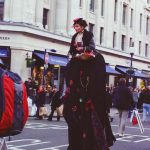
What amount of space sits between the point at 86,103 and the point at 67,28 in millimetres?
35363

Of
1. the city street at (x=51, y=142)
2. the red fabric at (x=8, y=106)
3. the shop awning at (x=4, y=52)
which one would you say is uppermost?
the shop awning at (x=4, y=52)

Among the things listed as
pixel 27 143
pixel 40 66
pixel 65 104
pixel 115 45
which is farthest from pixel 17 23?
pixel 65 104

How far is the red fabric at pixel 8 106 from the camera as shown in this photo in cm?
444

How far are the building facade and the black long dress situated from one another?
28.1 metres

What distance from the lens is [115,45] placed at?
5153cm

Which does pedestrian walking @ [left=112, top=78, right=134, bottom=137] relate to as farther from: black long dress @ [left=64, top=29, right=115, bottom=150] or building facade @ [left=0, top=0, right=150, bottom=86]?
building facade @ [left=0, top=0, right=150, bottom=86]

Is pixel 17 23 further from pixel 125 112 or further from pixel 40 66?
pixel 125 112

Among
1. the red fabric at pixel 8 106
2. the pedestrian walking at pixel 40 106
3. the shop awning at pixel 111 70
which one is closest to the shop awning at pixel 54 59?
the shop awning at pixel 111 70

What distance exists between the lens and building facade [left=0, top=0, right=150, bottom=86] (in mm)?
34906

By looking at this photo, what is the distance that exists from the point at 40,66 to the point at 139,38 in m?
23.2

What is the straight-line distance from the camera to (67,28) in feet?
137

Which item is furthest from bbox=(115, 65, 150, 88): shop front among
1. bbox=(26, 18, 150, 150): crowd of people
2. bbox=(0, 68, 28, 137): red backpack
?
bbox=(0, 68, 28, 137): red backpack

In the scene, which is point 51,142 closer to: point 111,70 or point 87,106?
point 87,106

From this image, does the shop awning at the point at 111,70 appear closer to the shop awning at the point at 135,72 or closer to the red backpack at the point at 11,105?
the shop awning at the point at 135,72
